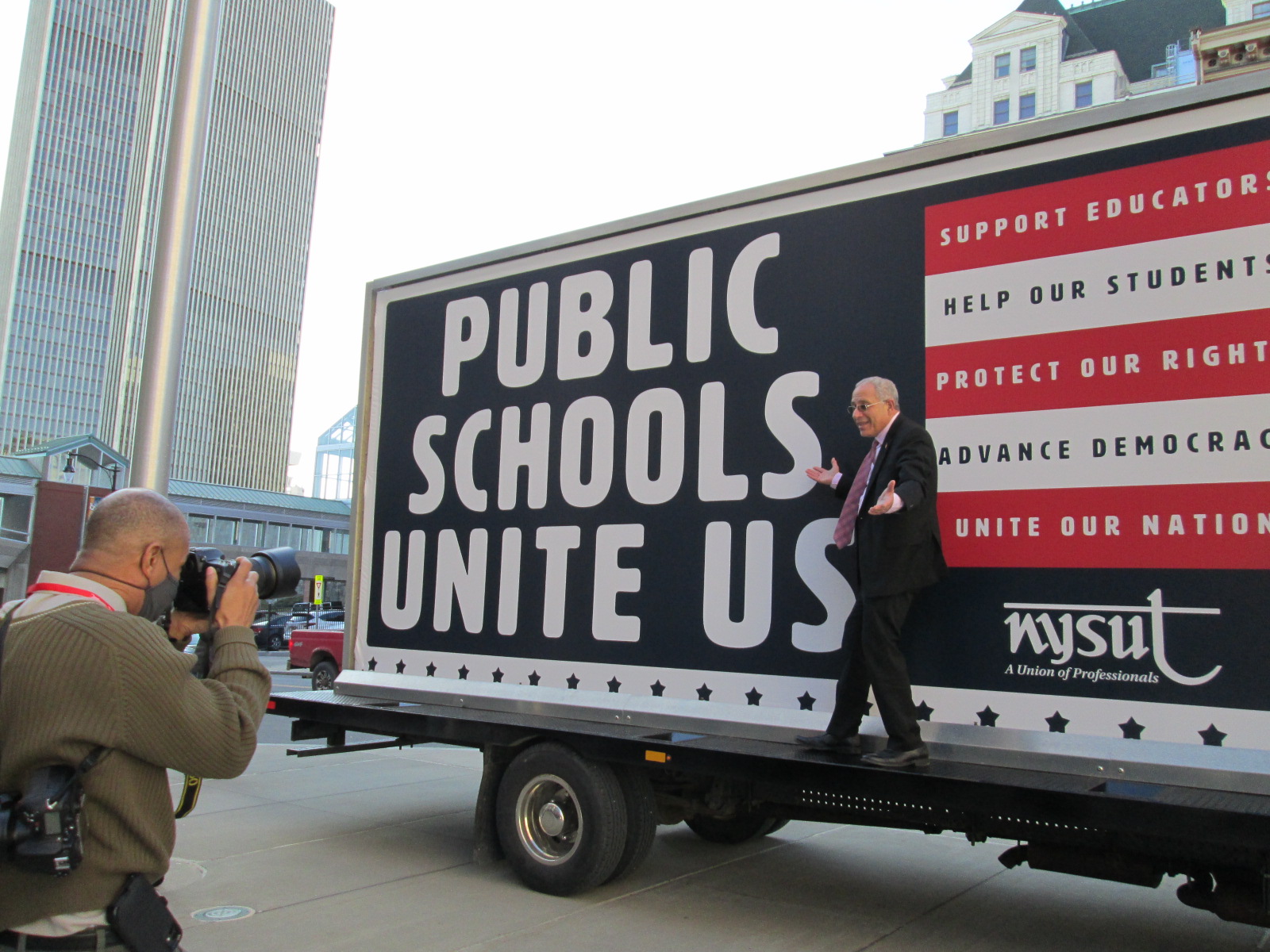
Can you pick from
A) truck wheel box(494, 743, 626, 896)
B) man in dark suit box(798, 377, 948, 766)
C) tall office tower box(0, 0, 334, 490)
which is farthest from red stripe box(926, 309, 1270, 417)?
tall office tower box(0, 0, 334, 490)

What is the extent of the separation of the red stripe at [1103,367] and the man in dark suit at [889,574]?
1.19 ft

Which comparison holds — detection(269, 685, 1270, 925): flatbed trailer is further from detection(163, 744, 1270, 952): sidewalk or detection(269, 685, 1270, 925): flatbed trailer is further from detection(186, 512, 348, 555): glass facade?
detection(186, 512, 348, 555): glass facade

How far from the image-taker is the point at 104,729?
6.54 feet

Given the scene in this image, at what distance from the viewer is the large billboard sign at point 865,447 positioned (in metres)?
3.90

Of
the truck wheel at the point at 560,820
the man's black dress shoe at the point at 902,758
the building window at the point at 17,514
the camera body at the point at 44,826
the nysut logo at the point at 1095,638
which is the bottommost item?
the truck wheel at the point at 560,820

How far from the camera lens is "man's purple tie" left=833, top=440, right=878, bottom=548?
4.51 meters

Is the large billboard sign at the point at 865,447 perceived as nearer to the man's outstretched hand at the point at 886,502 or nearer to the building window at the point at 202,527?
the man's outstretched hand at the point at 886,502

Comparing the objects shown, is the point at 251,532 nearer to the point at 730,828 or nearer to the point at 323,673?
the point at 323,673

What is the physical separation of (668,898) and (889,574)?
245 centimetres

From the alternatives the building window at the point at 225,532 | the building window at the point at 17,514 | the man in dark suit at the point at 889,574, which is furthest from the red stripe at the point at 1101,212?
the building window at the point at 225,532

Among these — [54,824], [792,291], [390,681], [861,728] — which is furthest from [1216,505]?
[390,681]

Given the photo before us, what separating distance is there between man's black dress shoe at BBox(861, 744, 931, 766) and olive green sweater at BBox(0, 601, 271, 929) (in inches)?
115

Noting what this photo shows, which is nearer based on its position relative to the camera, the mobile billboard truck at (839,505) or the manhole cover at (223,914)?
the mobile billboard truck at (839,505)

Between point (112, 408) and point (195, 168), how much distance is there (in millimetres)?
119510
